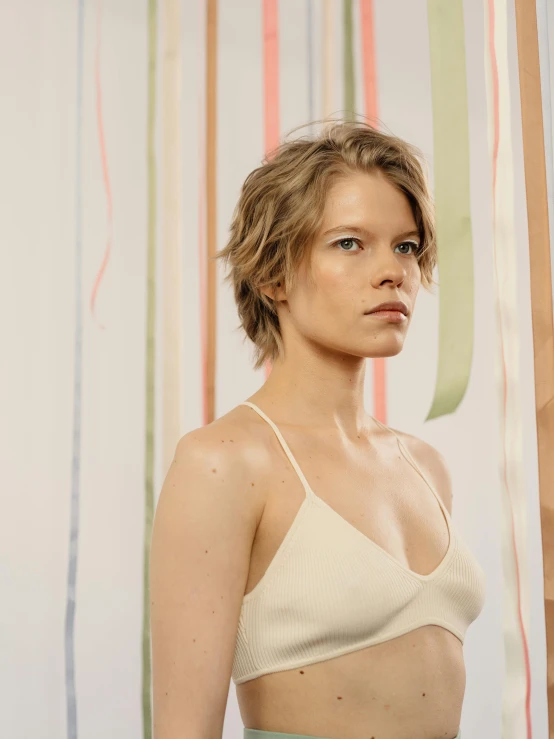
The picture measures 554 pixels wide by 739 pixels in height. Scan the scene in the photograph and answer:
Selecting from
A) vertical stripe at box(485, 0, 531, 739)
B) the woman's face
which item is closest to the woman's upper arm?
the woman's face

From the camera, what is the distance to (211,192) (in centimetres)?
154

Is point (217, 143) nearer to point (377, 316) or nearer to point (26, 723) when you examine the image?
point (377, 316)

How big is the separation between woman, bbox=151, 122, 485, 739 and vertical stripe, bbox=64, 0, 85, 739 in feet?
1.33

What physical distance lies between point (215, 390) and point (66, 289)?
0.27m

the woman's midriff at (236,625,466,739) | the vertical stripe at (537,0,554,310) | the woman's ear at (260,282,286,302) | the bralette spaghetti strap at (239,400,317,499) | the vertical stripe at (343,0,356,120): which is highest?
the vertical stripe at (343,0,356,120)

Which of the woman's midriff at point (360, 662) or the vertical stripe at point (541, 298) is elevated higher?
the vertical stripe at point (541, 298)

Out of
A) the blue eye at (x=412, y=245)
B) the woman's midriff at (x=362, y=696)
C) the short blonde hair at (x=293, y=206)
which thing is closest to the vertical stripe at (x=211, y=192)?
the short blonde hair at (x=293, y=206)

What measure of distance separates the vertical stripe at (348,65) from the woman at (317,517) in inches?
16.5

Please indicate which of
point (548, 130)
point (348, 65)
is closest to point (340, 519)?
point (548, 130)

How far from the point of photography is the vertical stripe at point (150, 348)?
142 centimetres

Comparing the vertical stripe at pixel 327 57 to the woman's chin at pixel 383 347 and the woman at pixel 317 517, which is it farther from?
the woman's chin at pixel 383 347

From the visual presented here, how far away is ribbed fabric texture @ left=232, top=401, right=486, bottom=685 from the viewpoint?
911 mm

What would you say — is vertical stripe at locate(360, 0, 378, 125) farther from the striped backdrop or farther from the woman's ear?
the woman's ear

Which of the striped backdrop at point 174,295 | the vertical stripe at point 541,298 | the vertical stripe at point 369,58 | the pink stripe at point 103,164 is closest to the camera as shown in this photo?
the vertical stripe at point 541,298
